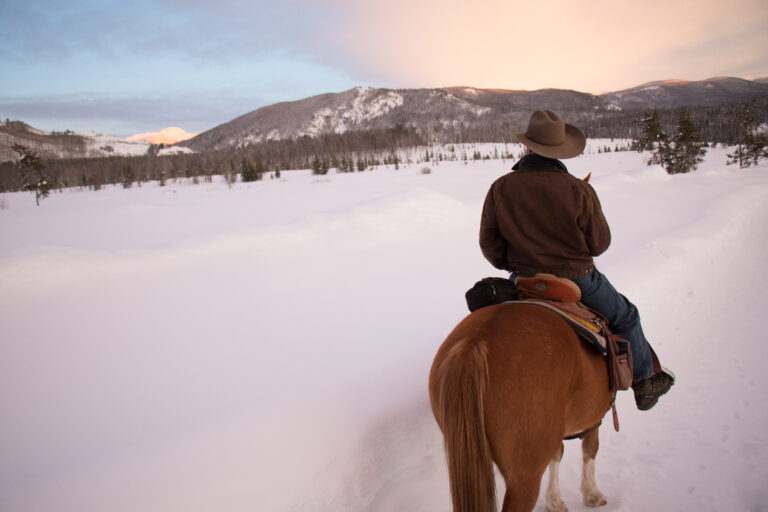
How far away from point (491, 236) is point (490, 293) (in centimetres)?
46

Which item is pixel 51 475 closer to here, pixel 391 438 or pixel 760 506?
pixel 391 438

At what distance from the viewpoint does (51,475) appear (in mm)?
2451

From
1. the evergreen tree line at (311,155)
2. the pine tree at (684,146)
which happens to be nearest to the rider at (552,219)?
the evergreen tree line at (311,155)

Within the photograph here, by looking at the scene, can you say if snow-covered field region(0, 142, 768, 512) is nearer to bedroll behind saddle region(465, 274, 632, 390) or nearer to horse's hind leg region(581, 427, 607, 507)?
horse's hind leg region(581, 427, 607, 507)

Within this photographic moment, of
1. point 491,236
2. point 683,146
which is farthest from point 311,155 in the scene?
point 491,236

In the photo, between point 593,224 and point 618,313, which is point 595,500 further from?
point 593,224

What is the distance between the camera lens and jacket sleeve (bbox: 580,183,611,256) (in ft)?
7.59

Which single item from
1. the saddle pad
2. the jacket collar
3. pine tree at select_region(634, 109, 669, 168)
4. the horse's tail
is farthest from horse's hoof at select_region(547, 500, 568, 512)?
pine tree at select_region(634, 109, 669, 168)

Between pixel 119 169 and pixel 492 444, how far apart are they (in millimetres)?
39484

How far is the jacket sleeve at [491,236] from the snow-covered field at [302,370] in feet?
4.75

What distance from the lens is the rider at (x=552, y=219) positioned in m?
2.31

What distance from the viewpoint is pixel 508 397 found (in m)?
1.71

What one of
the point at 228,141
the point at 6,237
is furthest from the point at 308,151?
the point at 228,141

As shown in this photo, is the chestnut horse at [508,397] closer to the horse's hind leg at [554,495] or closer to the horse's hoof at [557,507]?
the horse's hind leg at [554,495]
